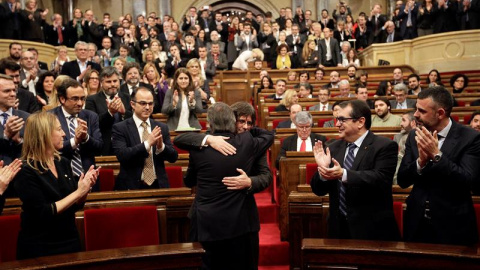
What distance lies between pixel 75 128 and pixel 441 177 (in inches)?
84.1

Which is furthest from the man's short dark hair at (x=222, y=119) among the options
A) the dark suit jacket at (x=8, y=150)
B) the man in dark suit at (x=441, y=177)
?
the dark suit jacket at (x=8, y=150)

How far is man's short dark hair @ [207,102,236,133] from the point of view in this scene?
2.59 metres

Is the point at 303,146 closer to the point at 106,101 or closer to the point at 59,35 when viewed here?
the point at 106,101

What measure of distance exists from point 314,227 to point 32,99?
8.63 ft

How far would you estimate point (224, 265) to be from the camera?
2602 mm

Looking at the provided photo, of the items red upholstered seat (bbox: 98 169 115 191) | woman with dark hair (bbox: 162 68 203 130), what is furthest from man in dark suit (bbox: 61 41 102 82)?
red upholstered seat (bbox: 98 169 115 191)

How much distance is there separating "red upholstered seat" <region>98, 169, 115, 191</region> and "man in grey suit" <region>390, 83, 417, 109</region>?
4.03m

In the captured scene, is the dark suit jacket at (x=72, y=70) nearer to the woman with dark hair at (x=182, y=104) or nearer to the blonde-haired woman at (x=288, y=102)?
the woman with dark hair at (x=182, y=104)

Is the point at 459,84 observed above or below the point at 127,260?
above

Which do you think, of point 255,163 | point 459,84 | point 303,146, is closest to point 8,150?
point 255,163

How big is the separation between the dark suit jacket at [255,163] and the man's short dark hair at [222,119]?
0.08m

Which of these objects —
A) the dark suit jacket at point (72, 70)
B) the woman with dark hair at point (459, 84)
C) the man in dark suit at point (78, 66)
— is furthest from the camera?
the woman with dark hair at point (459, 84)

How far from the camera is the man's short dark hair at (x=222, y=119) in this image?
2.59 m

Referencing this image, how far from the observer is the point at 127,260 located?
2064 millimetres
